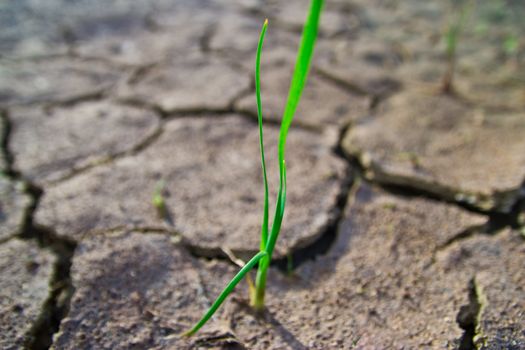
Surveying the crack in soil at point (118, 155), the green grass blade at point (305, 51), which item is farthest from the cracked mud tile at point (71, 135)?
the green grass blade at point (305, 51)

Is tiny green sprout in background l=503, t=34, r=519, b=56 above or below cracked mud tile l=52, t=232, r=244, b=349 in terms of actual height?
above

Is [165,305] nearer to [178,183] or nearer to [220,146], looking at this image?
[178,183]

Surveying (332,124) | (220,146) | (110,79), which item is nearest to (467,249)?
(332,124)

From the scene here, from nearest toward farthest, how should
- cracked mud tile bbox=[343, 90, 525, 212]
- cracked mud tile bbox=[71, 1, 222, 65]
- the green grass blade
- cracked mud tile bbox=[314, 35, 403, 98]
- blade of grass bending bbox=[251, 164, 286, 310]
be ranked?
the green grass blade < blade of grass bending bbox=[251, 164, 286, 310] < cracked mud tile bbox=[343, 90, 525, 212] < cracked mud tile bbox=[314, 35, 403, 98] < cracked mud tile bbox=[71, 1, 222, 65]

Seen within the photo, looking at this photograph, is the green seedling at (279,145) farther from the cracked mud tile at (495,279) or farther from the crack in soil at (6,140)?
the crack in soil at (6,140)

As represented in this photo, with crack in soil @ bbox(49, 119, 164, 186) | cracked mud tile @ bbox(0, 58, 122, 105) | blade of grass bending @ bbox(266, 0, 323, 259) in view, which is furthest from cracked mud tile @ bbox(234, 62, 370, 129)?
blade of grass bending @ bbox(266, 0, 323, 259)

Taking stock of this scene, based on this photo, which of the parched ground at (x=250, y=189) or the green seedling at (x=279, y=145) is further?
the parched ground at (x=250, y=189)

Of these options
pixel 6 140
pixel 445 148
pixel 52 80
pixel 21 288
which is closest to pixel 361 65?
pixel 445 148

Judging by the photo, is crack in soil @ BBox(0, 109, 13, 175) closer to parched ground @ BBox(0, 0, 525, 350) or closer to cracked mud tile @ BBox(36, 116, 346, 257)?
parched ground @ BBox(0, 0, 525, 350)
